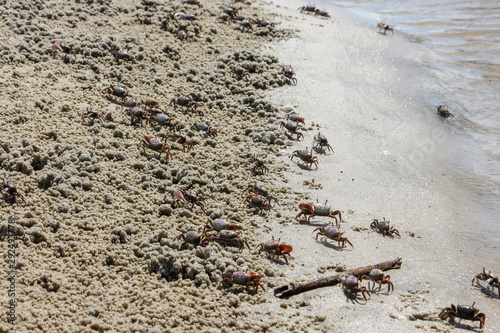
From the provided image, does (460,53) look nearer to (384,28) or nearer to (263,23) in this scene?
(384,28)

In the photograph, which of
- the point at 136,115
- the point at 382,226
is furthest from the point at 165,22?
the point at 382,226

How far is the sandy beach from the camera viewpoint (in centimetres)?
357

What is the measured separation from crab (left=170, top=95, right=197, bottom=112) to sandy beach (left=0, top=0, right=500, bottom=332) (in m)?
0.14

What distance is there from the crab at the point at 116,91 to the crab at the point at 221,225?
→ 9.55ft

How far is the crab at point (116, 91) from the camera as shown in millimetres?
6383

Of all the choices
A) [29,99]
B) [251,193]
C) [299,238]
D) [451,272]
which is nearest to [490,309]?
[451,272]

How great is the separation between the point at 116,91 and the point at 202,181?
227cm

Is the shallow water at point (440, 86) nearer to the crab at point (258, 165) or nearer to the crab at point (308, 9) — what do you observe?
the crab at point (308, 9)

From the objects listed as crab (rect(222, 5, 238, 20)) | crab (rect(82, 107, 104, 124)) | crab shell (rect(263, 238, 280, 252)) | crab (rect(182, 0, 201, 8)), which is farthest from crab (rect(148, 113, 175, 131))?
crab (rect(182, 0, 201, 8))

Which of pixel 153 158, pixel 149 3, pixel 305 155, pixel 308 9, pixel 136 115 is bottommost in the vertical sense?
pixel 153 158

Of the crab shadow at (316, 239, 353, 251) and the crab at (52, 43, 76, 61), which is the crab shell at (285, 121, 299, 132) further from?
the crab at (52, 43, 76, 61)

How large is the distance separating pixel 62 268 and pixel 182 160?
2246mm

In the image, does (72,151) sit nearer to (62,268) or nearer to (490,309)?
(62,268)

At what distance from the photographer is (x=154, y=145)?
545 cm
